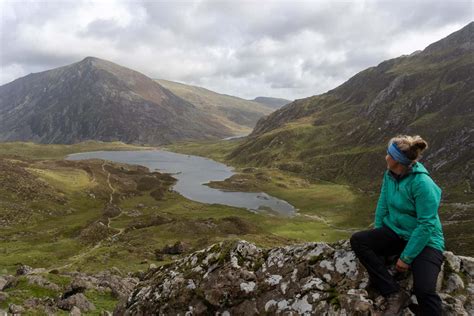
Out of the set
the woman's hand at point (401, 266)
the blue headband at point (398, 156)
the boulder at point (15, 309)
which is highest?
the blue headband at point (398, 156)

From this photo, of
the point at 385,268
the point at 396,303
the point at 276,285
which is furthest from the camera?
the point at 276,285

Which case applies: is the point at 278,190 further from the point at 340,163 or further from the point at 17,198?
the point at 17,198

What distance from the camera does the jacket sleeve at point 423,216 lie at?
32.4ft

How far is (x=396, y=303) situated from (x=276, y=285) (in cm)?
407

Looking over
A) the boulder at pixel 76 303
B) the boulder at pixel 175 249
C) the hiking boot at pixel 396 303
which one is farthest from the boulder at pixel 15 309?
the boulder at pixel 175 249

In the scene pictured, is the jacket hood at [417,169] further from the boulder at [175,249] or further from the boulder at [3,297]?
the boulder at [175,249]

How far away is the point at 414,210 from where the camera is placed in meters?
10.5

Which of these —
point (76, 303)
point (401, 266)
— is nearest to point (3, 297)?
point (76, 303)

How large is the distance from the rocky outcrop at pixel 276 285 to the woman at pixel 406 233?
68 cm

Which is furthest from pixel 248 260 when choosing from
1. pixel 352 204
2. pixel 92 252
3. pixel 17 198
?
pixel 352 204

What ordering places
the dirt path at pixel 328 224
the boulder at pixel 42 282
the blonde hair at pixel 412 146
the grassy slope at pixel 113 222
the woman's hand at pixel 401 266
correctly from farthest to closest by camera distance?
the dirt path at pixel 328 224 → the grassy slope at pixel 113 222 → the boulder at pixel 42 282 → the blonde hair at pixel 412 146 → the woman's hand at pixel 401 266

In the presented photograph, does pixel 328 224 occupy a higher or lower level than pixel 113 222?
lower

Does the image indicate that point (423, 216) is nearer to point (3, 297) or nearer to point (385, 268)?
point (385, 268)

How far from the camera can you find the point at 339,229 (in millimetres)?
93625
